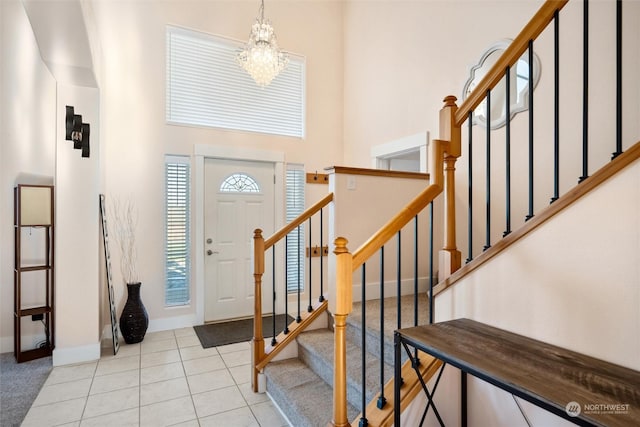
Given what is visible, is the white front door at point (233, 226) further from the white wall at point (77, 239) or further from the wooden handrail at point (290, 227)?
the wooden handrail at point (290, 227)

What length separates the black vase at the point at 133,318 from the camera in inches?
137

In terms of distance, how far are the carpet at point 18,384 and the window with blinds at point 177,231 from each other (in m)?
1.24

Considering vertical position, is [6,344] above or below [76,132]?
below

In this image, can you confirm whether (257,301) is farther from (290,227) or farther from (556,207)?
(556,207)

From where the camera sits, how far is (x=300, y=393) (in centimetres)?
215

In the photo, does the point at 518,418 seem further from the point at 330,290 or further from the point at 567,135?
the point at 567,135

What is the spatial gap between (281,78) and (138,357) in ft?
11.9

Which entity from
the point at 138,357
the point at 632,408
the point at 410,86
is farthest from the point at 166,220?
the point at 632,408

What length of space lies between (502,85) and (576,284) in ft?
6.78

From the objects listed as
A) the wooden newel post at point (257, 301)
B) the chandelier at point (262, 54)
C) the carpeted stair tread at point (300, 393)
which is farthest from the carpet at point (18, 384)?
the chandelier at point (262, 54)

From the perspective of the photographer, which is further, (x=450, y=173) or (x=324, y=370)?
(x=324, y=370)

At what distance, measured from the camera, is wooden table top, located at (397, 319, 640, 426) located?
0.85 m

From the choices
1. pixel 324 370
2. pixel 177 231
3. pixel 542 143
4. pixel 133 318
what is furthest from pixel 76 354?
pixel 542 143

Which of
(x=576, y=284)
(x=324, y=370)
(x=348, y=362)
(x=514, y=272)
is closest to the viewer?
(x=576, y=284)
